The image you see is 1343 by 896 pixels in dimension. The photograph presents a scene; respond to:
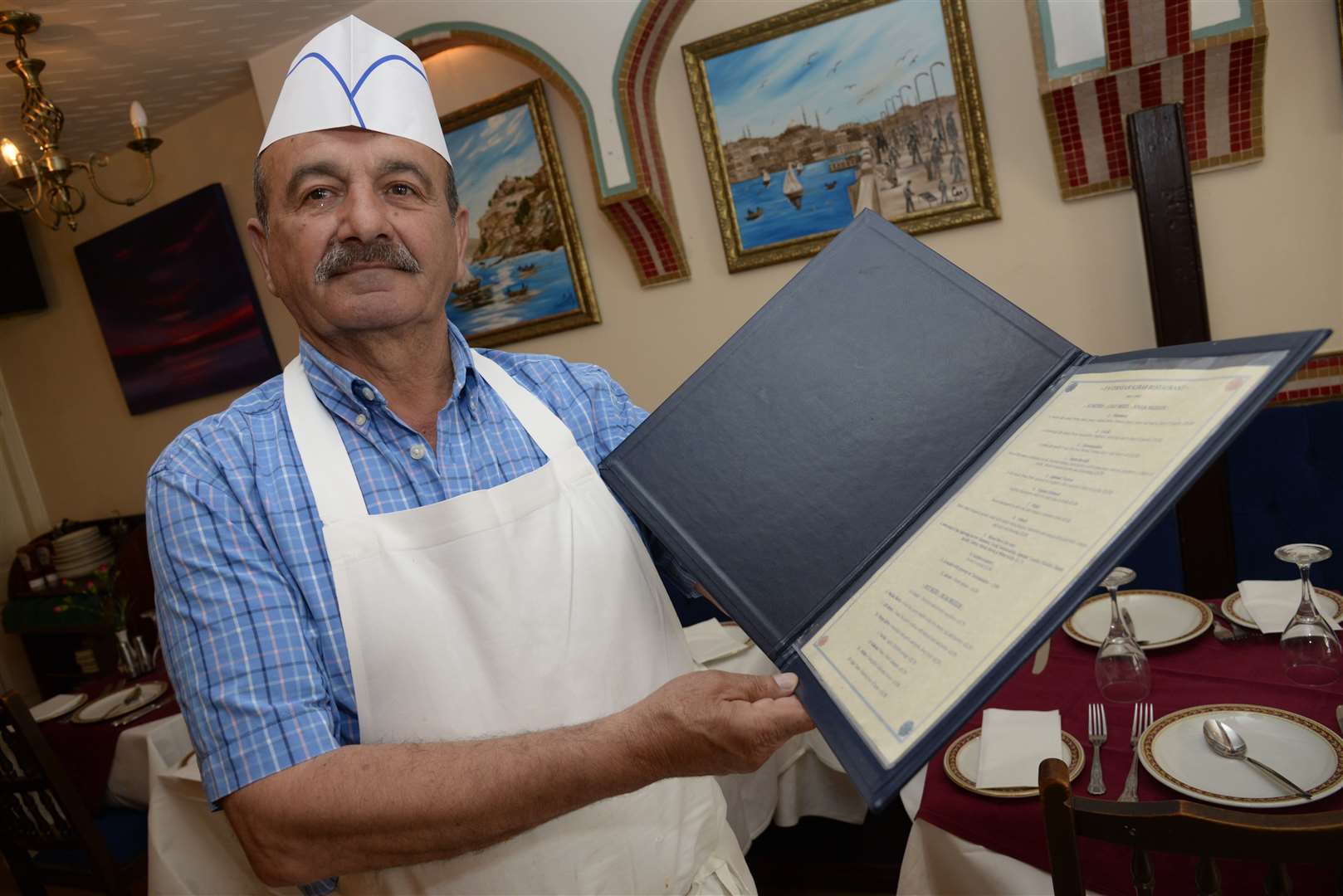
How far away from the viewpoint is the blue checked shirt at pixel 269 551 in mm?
950

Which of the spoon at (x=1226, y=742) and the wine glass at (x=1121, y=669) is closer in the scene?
the spoon at (x=1226, y=742)

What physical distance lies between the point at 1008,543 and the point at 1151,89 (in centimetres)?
261

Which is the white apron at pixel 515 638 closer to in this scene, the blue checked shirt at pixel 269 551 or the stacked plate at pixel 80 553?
the blue checked shirt at pixel 269 551

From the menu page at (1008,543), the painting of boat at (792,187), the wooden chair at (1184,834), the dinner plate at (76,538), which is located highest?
the painting of boat at (792,187)

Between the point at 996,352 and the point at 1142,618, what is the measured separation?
1222 millimetres

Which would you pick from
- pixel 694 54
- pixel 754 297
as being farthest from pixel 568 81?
pixel 754 297

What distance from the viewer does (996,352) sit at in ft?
3.07

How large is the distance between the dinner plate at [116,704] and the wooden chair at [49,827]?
271 mm

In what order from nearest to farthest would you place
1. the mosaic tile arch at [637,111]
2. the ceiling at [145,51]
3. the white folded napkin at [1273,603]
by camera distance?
the white folded napkin at [1273,603], the mosaic tile arch at [637,111], the ceiling at [145,51]

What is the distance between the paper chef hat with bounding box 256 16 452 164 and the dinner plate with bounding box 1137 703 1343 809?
59.1 inches

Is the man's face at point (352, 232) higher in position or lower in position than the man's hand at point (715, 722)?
higher

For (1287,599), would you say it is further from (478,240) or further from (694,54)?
(478,240)

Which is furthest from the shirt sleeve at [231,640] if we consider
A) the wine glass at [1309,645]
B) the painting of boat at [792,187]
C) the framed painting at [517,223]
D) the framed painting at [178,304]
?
the framed painting at [178,304]

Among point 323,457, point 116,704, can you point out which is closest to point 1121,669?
point 323,457
